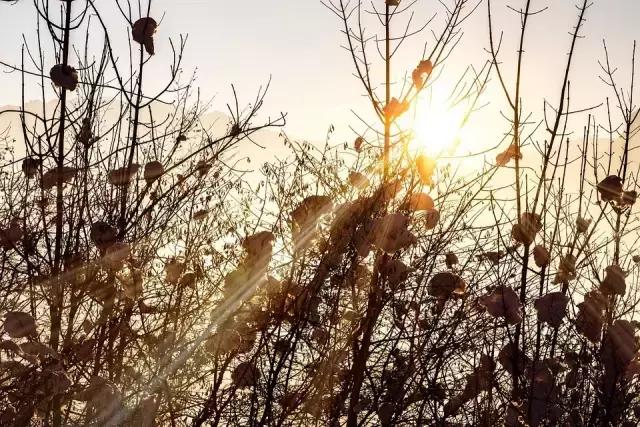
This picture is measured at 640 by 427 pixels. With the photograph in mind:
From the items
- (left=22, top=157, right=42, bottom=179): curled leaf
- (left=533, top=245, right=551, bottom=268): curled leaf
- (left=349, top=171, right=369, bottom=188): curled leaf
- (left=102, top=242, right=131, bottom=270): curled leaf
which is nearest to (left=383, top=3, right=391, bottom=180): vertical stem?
(left=349, top=171, right=369, bottom=188): curled leaf

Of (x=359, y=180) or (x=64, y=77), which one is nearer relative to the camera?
(x=64, y=77)

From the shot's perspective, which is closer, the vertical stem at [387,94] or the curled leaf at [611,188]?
the curled leaf at [611,188]

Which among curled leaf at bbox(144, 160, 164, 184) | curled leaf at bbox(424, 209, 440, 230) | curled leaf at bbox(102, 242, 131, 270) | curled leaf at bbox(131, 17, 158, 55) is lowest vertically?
curled leaf at bbox(102, 242, 131, 270)

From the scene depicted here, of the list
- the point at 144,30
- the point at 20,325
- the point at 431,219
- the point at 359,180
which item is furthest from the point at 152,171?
the point at 431,219

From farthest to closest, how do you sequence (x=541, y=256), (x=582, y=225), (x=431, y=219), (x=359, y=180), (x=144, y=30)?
(x=359, y=180) < (x=431, y=219) < (x=582, y=225) < (x=144, y=30) < (x=541, y=256)

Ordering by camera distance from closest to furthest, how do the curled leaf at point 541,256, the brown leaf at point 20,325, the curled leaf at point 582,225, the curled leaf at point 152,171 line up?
the brown leaf at point 20,325 → the curled leaf at point 541,256 → the curled leaf at point 152,171 → the curled leaf at point 582,225

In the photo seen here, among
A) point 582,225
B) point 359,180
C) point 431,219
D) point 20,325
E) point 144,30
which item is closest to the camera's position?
point 20,325

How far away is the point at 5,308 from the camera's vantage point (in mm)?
3662

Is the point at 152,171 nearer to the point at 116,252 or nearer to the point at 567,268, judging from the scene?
the point at 116,252

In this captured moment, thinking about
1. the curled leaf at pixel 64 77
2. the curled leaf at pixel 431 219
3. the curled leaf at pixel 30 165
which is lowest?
the curled leaf at pixel 30 165

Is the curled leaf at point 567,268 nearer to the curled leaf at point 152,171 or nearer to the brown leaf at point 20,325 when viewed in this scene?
the curled leaf at point 152,171

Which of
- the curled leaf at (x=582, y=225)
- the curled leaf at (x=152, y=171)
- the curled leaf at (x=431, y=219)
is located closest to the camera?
the curled leaf at (x=152, y=171)

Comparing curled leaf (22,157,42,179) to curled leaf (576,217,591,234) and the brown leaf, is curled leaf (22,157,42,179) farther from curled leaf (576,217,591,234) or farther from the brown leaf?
curled leaf (576,217,591,234)

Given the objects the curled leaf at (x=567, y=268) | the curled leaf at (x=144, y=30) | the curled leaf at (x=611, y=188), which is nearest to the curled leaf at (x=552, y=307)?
the curled leaf at (x=567, y=268)
